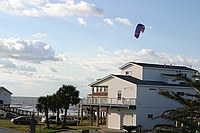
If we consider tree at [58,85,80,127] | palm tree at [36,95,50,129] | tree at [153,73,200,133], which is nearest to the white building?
palm tree at [36,95,50,129]

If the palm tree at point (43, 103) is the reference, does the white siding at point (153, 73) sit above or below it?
above

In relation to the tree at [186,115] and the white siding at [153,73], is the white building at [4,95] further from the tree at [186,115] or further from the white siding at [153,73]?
the tree at [186,115]

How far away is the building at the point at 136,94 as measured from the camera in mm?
55344

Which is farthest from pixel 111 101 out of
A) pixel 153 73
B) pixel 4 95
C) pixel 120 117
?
pixel 4 95

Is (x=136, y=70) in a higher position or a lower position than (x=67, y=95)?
higher

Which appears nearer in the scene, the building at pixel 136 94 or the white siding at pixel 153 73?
the building at pixel 136 94

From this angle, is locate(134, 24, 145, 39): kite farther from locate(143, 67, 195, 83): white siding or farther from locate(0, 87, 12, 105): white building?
locate(0, 87, 12, 105): white building

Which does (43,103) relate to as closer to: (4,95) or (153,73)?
(153,73)

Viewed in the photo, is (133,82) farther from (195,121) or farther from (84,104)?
(195,121)

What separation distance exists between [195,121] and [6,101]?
3491 inches

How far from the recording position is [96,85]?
211 feet

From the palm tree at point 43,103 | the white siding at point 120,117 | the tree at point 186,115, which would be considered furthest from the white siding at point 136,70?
the tree at point 186,115

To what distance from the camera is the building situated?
55.3 meters

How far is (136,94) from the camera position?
55250 mm
